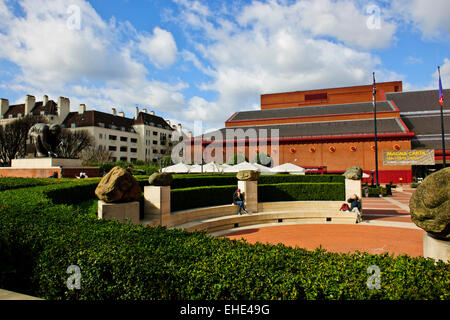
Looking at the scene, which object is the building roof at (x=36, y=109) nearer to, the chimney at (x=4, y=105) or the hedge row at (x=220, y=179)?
the chimney at (x=4, y=105)

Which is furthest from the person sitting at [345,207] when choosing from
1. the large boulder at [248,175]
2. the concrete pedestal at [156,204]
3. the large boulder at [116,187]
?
the large boulder at [116,187]

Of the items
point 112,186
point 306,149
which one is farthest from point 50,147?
point 306,149

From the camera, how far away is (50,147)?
20516 mm

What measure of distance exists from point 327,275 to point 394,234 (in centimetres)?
1003

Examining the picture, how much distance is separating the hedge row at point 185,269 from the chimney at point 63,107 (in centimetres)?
6691

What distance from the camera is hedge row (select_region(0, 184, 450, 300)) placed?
2773mm

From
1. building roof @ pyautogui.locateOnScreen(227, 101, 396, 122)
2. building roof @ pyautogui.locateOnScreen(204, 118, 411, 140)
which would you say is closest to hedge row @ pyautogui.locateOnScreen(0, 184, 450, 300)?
building roof @ pyautogui.locateOnScreen(204, 118, 411, 140)

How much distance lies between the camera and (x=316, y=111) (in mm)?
52781

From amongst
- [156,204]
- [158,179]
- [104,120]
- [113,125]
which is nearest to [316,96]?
[113,125]

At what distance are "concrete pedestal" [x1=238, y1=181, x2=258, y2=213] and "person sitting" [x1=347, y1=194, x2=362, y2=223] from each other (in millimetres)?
4867

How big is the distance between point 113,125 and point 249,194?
6107cm

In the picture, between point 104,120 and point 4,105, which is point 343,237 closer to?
point 104,120
